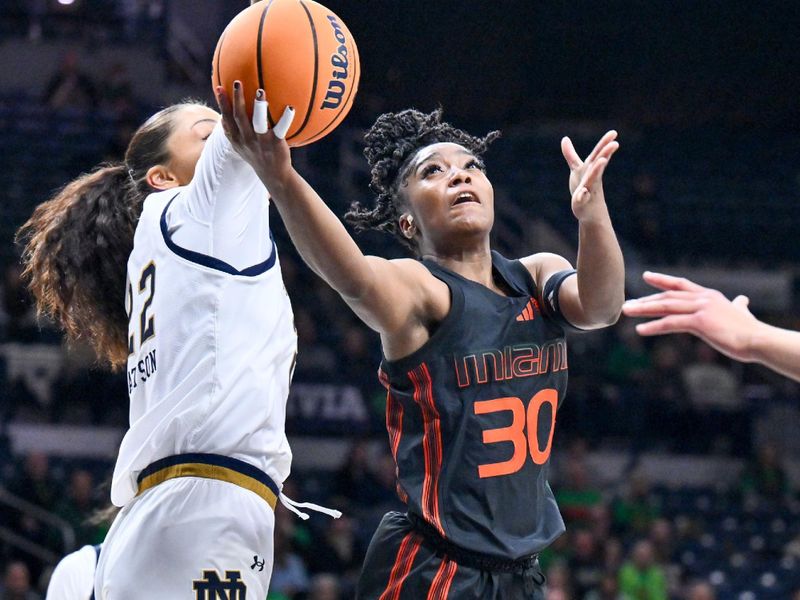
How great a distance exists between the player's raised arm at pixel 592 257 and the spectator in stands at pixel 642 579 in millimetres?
6113

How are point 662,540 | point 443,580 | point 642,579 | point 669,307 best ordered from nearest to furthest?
1. point 669,307
2. point 443,580
3. point 642,579
4. point 662,540

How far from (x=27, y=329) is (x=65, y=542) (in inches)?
→ 111

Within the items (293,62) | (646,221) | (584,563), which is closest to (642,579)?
(584,563)

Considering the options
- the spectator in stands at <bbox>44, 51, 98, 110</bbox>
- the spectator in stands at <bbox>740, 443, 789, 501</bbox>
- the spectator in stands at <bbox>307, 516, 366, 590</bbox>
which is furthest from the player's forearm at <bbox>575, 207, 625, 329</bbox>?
the spectator in stands at <bbox>44, 51, 98, 110</bbox>

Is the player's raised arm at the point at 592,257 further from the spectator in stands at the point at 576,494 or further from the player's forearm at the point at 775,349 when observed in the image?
the spectator in stands at the point at 576,494

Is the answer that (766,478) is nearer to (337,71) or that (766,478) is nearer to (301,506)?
(301,506)

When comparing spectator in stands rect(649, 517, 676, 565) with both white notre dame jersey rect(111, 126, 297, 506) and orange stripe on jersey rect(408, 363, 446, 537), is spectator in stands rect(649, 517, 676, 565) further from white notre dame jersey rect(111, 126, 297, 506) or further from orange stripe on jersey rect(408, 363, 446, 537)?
Result: white notre dame jersey rect(111, 126, 297, 506)

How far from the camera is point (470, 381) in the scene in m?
3.45

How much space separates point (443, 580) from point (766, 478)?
8.33 m

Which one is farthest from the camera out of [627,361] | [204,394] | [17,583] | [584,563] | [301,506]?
[627,361]

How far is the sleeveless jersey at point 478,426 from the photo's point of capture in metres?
3.39

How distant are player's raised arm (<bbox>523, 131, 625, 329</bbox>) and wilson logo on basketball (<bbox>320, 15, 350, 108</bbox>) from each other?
2.23 feet

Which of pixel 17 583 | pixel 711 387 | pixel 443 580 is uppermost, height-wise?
pixel 443 580

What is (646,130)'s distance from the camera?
51.9 feet
